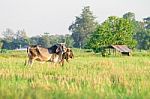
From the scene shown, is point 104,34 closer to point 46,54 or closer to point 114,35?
point 114,35

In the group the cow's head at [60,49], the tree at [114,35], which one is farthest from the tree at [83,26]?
the cow's head at [60,49]

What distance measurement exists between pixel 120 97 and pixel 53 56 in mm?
14727

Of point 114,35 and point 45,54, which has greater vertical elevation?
point 114,35

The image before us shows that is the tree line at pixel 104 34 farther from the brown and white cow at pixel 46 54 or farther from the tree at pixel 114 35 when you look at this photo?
the brown and white cow at pixel 46 54

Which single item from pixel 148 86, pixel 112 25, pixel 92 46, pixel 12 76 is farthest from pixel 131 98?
pixel 112 25

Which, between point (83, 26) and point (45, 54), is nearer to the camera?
point (45, 54)

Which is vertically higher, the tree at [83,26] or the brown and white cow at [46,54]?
the tree at [83,26]

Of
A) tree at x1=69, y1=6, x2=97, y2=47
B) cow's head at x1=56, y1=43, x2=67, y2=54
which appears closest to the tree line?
tree at x1=69, y1=6, x2=97, y2=47

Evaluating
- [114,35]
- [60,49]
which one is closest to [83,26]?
[114,35]

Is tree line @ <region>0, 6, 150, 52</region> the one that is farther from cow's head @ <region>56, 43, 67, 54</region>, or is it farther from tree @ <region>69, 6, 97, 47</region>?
cow's head @ <region>56, 43, 67, 54</region>

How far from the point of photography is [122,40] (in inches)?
3046

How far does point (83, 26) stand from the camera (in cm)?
14262

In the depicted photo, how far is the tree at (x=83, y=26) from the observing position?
449ft

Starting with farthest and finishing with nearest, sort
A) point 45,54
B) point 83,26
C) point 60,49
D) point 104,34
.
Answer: point 83,26, point 104,34, point 60,49, point 45,54
